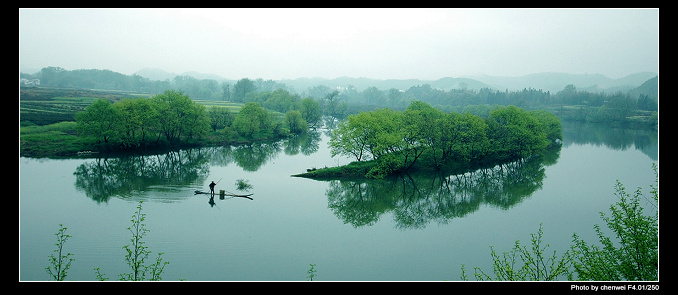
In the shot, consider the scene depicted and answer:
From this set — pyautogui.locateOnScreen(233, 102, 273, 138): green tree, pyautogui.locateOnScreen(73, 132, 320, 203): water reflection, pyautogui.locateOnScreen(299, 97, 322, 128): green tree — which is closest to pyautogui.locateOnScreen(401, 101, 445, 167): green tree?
pyautogui.locateOnScreen(73, 132, 320, 203): water reflection

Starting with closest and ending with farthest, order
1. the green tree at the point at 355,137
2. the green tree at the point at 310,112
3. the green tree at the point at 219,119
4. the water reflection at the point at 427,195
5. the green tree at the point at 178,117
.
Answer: the water reflection at the point at 427,195
the green tree at the point at 355,137
the green tree at the point at 178,117
the green tree at the point at 219,119
the green tree at the point at 310,112

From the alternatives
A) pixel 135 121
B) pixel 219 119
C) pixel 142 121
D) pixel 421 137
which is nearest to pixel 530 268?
pixel 421 137

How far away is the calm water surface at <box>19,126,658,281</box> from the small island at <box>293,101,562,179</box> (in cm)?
176

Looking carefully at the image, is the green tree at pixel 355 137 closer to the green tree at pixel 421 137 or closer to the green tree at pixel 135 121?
the green tree at pixel 421 137

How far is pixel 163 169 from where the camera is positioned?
97.6 feet

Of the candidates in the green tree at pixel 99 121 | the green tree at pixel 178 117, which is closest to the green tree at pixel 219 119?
the green tree at pixel 178 117

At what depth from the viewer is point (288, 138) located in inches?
1998

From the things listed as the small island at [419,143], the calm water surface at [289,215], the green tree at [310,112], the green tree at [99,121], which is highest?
the green tree at [310,112]

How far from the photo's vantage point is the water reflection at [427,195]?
1998 cm

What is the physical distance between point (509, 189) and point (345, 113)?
201 feet

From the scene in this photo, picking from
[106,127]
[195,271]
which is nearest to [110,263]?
[195,271]

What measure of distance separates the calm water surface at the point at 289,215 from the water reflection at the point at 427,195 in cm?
10

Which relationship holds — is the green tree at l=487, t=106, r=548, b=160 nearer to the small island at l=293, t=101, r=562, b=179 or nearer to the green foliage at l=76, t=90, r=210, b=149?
the small island at l=293, t=101, r=562, b=179
